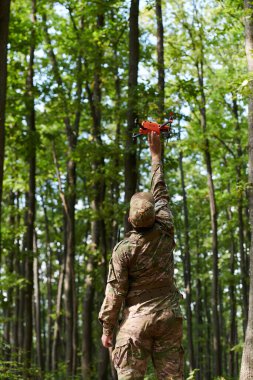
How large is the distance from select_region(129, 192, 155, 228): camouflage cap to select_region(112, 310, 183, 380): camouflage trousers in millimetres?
735

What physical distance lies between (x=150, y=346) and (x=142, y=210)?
112cm

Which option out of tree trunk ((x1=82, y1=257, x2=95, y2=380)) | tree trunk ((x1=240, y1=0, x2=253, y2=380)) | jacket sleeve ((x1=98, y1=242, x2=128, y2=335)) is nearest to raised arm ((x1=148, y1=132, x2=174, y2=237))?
jacket sleeve ((x1=98, y1=242, x2=128, y2=335))

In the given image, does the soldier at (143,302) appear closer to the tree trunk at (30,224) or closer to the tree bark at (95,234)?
the tree trunk at (30,224)

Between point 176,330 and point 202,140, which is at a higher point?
point 202,140

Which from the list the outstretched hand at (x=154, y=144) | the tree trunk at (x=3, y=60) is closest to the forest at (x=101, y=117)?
the tree trunk at (x=3, y=60)

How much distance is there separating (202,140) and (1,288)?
1113cm

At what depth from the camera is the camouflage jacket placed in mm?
4613

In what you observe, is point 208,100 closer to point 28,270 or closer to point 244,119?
point 244,119

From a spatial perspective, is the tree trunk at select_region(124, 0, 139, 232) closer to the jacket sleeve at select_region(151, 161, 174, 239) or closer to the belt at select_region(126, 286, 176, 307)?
the jacket sleeve at select_region(151, 161, 174, 239)

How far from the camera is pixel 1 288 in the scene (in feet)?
47.6

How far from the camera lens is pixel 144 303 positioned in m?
4.62

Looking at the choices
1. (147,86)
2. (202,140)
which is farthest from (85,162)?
(202,140)

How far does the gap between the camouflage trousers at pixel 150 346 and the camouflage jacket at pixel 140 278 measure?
0.26 feet

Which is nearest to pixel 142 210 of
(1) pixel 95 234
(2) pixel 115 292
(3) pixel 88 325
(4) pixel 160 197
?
(4) pixel 160 197
